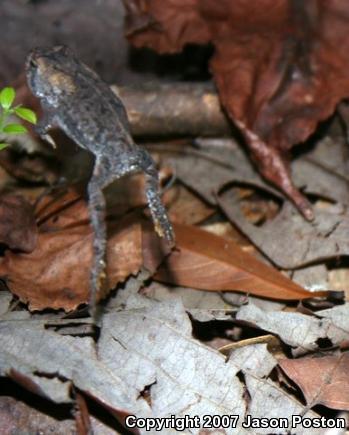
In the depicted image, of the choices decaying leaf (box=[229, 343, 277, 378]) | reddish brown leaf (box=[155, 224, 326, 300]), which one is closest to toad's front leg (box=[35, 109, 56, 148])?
reddish brown leaf (box=[155, 224, 326, 300])

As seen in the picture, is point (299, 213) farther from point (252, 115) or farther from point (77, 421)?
point (77, 421)

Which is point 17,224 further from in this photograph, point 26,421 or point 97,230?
point 26,421

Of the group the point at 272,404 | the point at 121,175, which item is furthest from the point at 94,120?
the point at 272,404

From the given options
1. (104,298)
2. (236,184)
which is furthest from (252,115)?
(104,298)

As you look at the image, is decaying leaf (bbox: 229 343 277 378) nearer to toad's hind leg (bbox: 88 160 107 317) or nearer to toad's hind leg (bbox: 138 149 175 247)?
toad's hind leg (bbox: 138 149 175 247)

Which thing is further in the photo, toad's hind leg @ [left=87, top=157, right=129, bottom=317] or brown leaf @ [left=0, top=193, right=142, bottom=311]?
brown leaf @ [left=0, top=193, right=142, bottom=311]

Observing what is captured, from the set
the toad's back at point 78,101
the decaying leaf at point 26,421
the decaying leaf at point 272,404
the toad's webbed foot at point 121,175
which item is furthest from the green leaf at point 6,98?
the decaying leaf at point 272,404
